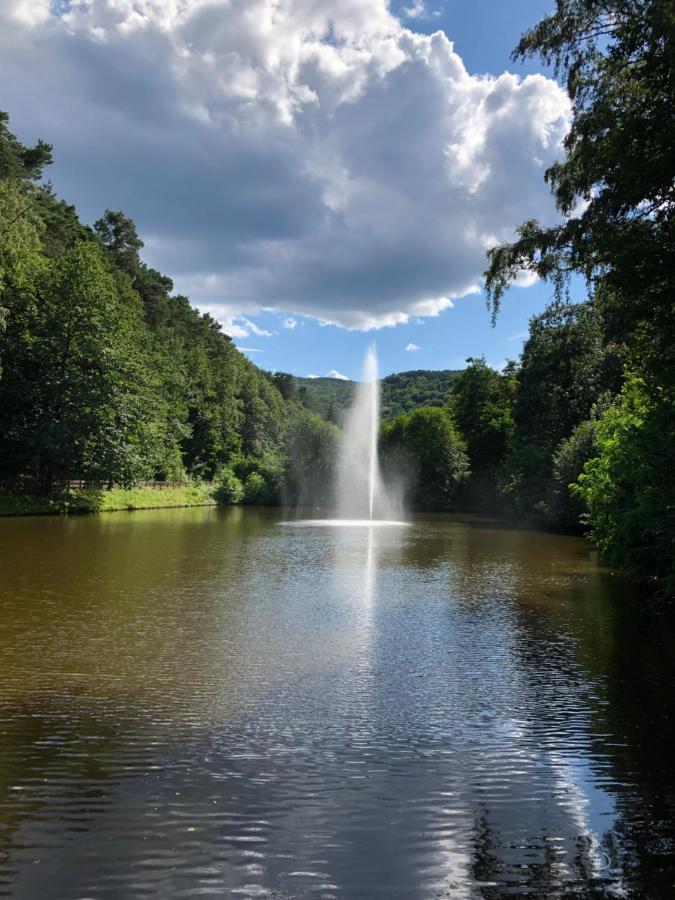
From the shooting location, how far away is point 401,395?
450 ft

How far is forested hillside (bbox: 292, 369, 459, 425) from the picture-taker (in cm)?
12588

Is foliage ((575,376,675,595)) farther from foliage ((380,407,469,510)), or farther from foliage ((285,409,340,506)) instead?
foliage ((380,407,469,510))

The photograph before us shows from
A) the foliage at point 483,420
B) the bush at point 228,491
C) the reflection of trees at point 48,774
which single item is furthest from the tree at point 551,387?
the reflection of trees at point 48,774

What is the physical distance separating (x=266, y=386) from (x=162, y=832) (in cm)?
10648

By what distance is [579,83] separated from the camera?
43.0 ft

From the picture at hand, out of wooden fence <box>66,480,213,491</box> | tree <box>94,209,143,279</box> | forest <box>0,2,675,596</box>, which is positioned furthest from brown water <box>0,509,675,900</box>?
tree <box>94,209,143,279</box>

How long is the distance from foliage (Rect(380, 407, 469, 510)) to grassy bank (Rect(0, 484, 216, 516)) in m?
20.3

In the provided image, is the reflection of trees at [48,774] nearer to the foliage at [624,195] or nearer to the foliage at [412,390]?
the foliage at [624,195]

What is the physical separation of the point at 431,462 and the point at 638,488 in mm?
50471

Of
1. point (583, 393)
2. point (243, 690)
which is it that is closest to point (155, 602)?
point (243, 690)

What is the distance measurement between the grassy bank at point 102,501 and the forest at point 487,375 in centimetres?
132

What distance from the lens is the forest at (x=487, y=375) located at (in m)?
11.9

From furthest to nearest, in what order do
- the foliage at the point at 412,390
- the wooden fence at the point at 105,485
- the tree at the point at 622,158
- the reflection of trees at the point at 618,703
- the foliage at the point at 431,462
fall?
the foliage at the point at 412,390
the foliage at the point at 431,462
the wooden fence at the point at 105,485
the tree at the point at 622,158
the reflection of trees at the point at 618,703

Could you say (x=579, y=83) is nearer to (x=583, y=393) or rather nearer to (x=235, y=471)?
(x=583, y=393)
